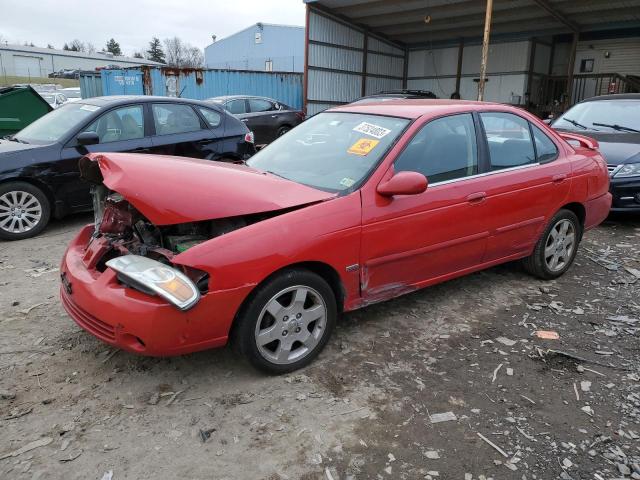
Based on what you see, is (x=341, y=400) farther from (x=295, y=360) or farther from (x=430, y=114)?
(x=430, y=114)

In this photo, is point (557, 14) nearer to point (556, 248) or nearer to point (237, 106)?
point (237, 106)

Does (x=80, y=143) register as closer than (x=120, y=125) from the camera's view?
Yes

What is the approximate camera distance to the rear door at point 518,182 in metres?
4.00

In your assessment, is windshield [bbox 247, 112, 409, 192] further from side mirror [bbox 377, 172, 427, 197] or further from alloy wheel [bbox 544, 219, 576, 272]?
alloy wheel [bbox 544, 219, 576, 272]

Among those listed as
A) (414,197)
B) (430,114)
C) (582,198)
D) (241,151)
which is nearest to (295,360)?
(414,197)

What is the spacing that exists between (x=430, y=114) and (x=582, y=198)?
191 cm

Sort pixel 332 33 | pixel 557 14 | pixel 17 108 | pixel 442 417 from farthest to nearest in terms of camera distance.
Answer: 1. pixel 332 33
2. pixel 557 14
3. pixel 17 108
4. pixel 442 417

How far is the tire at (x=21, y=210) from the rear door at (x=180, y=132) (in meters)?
1.47

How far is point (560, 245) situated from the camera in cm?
470

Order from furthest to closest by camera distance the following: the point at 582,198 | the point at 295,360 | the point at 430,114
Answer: the point at 582,198 → the point at 430,114 → the point at 295,360

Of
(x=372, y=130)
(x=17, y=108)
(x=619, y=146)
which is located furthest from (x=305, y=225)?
(x=17, y=108)

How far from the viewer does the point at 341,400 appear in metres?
2.90

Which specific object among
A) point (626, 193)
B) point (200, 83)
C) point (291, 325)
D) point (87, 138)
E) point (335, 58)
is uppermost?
point (335, 58)

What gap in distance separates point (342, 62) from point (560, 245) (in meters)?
15.3
